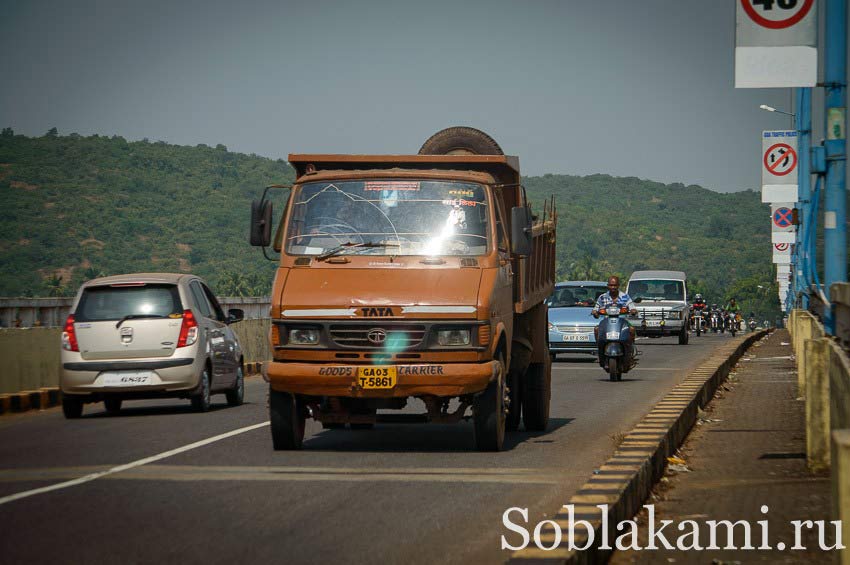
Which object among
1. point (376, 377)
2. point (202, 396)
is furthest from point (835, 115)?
point (202, 396)

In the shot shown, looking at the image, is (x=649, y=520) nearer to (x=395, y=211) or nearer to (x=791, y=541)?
(x=791, y=541)

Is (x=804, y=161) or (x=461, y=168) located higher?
(x=804, y=161)

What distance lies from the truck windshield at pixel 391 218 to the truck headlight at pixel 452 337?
102cm

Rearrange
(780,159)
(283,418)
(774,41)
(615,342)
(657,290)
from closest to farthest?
(283,418) → (774,41) → (615,342) → (780,159) → (657,290)

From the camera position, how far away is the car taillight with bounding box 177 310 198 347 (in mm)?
17391

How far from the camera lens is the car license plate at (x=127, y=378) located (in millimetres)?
16891

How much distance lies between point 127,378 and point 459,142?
5.01 m

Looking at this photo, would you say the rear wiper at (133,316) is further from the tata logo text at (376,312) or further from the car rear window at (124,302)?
the tata logo text at (376,312)

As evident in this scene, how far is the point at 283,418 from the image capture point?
41.4ft

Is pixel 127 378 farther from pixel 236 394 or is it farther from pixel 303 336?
pixel 303 336

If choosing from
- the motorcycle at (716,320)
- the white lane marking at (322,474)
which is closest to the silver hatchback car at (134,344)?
the white lane marking at (322,474)

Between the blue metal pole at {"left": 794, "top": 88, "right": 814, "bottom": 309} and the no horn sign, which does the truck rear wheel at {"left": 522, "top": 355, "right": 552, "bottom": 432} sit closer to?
the blue metal pole at {"left": 794, "top": 88, "right": 814, "bottom": 309}

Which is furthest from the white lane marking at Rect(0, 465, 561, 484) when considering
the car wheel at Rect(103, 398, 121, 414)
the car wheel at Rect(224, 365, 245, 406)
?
the car wheel at Rect(224, 365, 245, 406)

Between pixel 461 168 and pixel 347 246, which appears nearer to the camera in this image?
pixel 347 246
